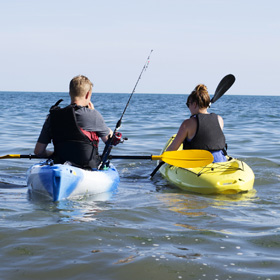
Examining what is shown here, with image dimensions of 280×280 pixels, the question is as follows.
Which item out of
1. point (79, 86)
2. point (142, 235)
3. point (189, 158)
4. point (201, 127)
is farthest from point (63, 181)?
point (201, 127)

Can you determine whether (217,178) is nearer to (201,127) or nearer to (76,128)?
(201,127)

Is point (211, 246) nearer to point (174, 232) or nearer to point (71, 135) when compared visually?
point (174, 232)

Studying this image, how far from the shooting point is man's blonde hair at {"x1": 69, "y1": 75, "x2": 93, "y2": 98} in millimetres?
5352

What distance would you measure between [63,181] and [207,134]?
214 cm

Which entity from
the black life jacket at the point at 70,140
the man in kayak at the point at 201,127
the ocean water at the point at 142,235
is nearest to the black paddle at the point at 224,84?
the man in kayak at the point at 201,127

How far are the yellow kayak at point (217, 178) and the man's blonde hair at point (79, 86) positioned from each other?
1.97 metres

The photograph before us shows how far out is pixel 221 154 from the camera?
21.7 feet

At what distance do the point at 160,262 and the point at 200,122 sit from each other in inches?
121

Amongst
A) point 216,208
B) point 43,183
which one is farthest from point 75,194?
point 216,208

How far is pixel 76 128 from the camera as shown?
17.8ft

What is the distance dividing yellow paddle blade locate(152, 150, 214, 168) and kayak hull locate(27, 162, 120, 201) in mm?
997

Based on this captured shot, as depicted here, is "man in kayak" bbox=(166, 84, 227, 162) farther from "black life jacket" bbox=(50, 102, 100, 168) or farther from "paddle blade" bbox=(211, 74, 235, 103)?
"paddle blade" bbox=(211, 74, 235, 103)

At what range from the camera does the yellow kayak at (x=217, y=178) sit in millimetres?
6137

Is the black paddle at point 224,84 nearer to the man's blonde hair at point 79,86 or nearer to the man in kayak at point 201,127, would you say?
the man in kayak at point 201,127
